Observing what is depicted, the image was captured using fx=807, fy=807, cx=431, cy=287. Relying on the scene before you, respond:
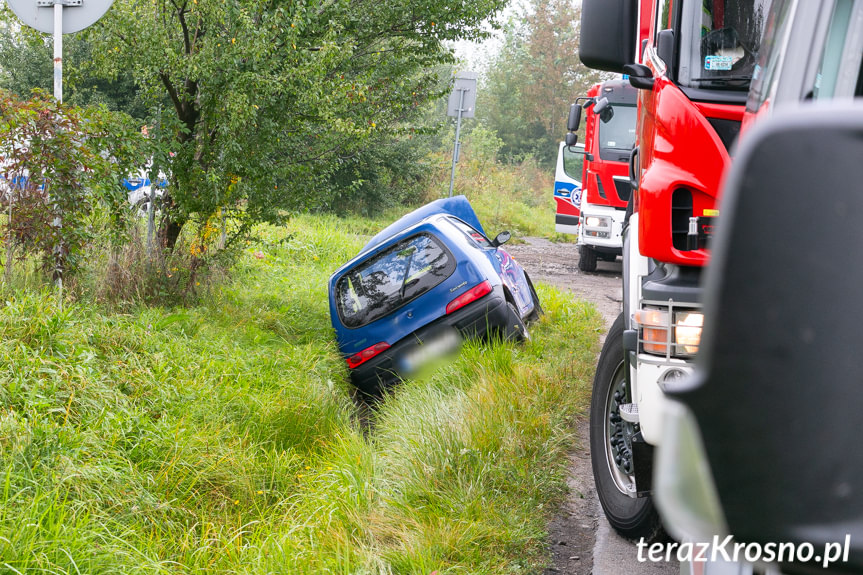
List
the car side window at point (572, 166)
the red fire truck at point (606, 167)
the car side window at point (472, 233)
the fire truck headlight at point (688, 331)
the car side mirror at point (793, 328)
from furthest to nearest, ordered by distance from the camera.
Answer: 1. the car side window at point (572, 166)
2. the red fire truck at point (606, 167)
3. the car side window at point (472, 233)
4. the fire truck headlight at point (688, 331)
5. the car side mirror at point (793, 328)

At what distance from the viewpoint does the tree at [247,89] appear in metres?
7.02

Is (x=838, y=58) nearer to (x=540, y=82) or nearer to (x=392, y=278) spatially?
(x=392, y=278)

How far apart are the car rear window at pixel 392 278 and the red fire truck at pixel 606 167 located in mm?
7152

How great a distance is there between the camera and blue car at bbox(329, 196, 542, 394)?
6.88 m

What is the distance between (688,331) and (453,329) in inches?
163

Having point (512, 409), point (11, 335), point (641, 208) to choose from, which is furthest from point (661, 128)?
point (11, 335)

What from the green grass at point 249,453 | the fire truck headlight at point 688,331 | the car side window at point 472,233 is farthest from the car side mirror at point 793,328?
the car side window at point 472,233

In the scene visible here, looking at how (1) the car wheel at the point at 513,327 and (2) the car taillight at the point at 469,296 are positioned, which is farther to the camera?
(1) the car wheel at the point at 513,327

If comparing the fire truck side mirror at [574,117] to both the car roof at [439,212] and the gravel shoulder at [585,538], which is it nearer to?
the car roof at [439,212]

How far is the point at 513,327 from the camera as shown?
713 cm

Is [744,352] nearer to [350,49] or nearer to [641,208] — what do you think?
[641,208]

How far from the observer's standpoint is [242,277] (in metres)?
10.0

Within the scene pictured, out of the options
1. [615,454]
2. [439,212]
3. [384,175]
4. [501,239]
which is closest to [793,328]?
[615,454]

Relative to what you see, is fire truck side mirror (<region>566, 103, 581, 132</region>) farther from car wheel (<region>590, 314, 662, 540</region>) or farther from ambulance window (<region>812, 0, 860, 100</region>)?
ambulance window (<region>812, 0, 860, 100</region>)
